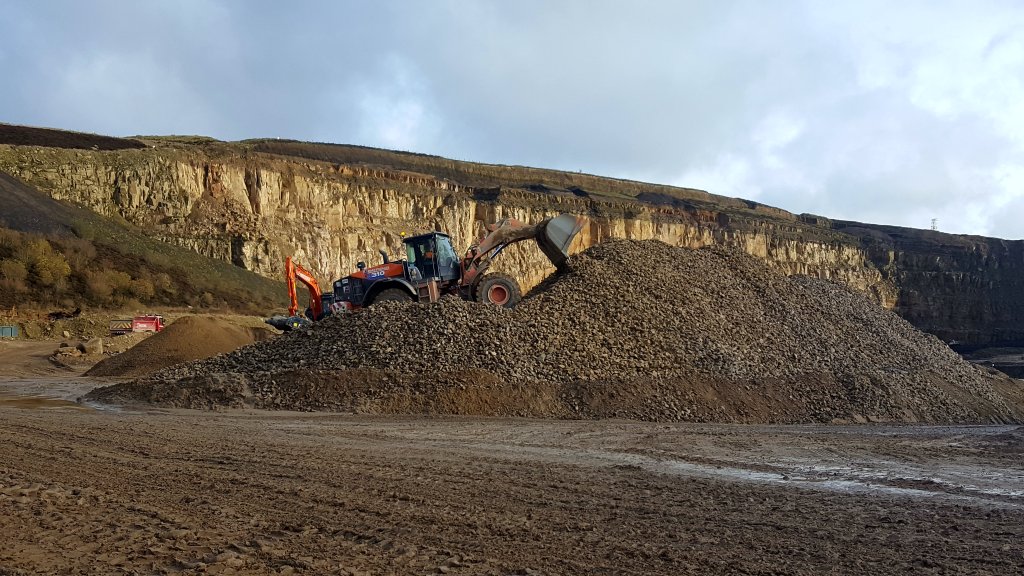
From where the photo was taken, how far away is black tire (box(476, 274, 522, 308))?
1809cm

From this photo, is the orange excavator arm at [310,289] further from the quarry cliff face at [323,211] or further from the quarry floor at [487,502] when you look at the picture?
the quarry cliff face at [323,211]

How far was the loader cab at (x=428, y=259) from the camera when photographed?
18.8 m

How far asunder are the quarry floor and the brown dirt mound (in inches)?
459

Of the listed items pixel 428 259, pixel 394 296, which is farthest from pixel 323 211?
pixel 394 296

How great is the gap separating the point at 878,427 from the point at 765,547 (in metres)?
11.4

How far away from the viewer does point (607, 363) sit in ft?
50.3

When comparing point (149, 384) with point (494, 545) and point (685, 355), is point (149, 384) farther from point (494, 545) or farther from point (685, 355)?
point (494, 545)

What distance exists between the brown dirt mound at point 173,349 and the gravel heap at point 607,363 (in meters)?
6.41

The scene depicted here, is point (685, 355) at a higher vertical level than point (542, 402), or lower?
higher

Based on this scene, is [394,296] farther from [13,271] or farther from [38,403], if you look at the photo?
[13,271]

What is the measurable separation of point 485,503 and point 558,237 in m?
12.8

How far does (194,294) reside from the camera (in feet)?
134

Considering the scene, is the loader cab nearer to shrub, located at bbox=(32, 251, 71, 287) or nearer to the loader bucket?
the loader bucket

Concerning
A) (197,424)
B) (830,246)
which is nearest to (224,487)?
(197,424)
